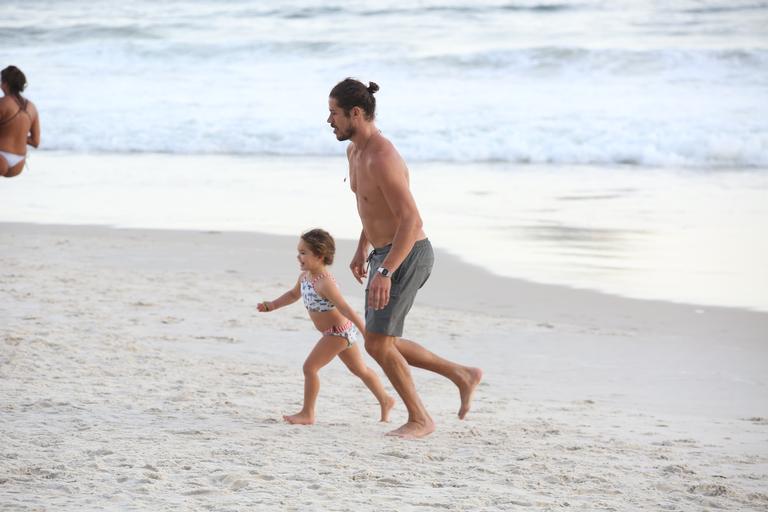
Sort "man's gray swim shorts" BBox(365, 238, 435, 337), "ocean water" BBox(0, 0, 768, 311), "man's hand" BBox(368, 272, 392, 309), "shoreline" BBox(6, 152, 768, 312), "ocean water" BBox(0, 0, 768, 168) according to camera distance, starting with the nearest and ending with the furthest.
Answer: "man's hand" BBox(368, 272, 392, 309)
"man's gray swim shorts" BBox(365, 238, 435, 337)
"shoreline" BBox(6, 152, 768, 312)
"ocean water" BBox(0, 0, 768, 311)
"ocean water" BBox(0, 0, 768, 168)

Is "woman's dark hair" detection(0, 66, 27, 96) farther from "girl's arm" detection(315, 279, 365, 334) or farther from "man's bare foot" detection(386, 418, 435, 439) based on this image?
"man's bare foot" detection(386, 418, 435, 439)

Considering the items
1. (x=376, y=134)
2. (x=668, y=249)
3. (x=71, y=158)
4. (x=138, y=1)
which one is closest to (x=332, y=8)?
(x=138, y=1)

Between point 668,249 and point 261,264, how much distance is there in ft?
11.8

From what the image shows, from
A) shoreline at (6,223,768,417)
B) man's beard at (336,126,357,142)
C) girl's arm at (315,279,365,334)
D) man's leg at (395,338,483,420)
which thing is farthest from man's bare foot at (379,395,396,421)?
man's beard at (336,126,357,142)

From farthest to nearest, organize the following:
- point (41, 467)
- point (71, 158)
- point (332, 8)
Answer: point (332, 8), point (71, 158), point (41, 467)

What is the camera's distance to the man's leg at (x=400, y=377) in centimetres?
464

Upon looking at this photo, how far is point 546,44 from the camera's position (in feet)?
93.7

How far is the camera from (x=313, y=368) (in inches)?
195

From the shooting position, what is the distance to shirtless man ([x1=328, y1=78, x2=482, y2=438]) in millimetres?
4492

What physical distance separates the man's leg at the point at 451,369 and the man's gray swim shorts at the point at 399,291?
328mm

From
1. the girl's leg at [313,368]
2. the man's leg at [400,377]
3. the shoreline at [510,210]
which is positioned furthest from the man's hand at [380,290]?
the shoreline at [510,210]

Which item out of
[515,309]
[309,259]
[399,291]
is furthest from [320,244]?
[515,309]

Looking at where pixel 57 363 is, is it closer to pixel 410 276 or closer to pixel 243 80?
pixel 410 276

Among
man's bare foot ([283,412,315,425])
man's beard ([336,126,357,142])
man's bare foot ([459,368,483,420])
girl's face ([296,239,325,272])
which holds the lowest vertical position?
man's bare foot ([283,412,315,425])
